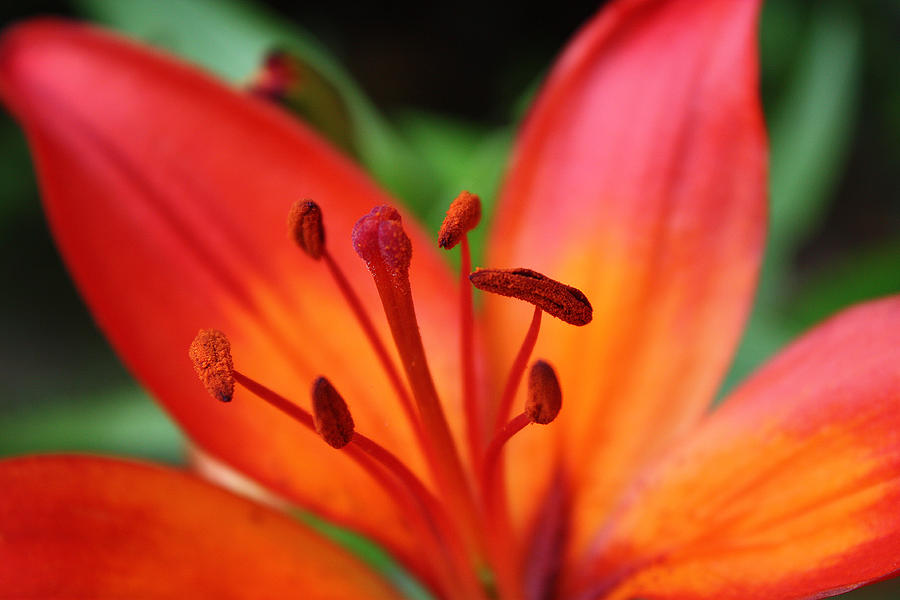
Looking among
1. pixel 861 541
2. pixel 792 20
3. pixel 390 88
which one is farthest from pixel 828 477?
pixel 390 88

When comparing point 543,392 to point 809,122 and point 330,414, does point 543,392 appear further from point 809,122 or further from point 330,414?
point 809,122

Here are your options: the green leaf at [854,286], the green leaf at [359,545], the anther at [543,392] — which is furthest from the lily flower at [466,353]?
the green leaf at [854,286]

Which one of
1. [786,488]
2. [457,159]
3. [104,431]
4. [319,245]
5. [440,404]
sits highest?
[457,159]

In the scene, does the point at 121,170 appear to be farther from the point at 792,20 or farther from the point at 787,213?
the point at 792,20

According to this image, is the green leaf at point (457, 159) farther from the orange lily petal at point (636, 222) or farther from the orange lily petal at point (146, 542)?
the orange lily petal at point (146, 542)

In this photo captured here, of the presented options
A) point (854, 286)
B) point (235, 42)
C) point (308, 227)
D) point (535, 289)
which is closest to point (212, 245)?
point (308, 227)

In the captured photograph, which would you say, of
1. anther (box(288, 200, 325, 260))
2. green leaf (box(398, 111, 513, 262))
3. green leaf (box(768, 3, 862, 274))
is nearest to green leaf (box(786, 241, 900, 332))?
green leaf (box(768, 3, 862, 274))
